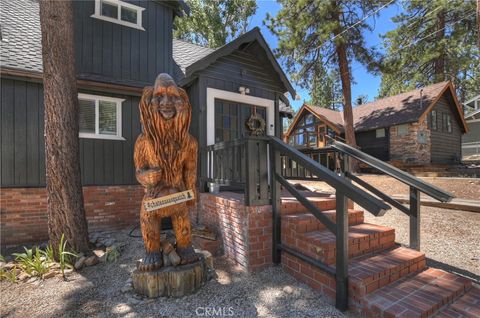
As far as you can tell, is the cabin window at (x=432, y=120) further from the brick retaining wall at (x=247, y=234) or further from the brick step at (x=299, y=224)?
the brick retaining wall at (x=247, y=234)

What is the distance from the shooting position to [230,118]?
5.63 meters

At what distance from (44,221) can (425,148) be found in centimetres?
1688

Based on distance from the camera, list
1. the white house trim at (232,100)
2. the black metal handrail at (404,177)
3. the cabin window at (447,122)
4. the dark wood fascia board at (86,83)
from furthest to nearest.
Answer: the cabin window at (447,122)
the white house trim at (232,100)
the dark wood fascia board at (86,83)
the black metal handrail at (404,177)

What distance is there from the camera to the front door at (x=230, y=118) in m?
5.44

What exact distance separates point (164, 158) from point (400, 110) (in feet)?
52.7

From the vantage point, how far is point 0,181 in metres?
4.69

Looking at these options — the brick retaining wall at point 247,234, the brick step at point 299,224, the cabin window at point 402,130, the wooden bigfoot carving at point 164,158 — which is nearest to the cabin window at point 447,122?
the cabin window at point 402,130

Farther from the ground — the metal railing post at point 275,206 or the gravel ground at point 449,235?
the metal railing post at point 275,206

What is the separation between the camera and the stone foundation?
13641mm

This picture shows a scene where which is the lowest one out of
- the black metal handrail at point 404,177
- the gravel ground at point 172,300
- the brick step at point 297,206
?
the gravel ground at point 172,300

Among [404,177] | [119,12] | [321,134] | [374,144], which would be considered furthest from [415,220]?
[321,134]

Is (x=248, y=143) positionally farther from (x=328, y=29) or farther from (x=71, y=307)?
(x=328, y=29)

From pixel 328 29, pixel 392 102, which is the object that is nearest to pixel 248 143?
pixel 328 29

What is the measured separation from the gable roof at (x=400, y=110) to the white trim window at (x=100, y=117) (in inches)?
552
